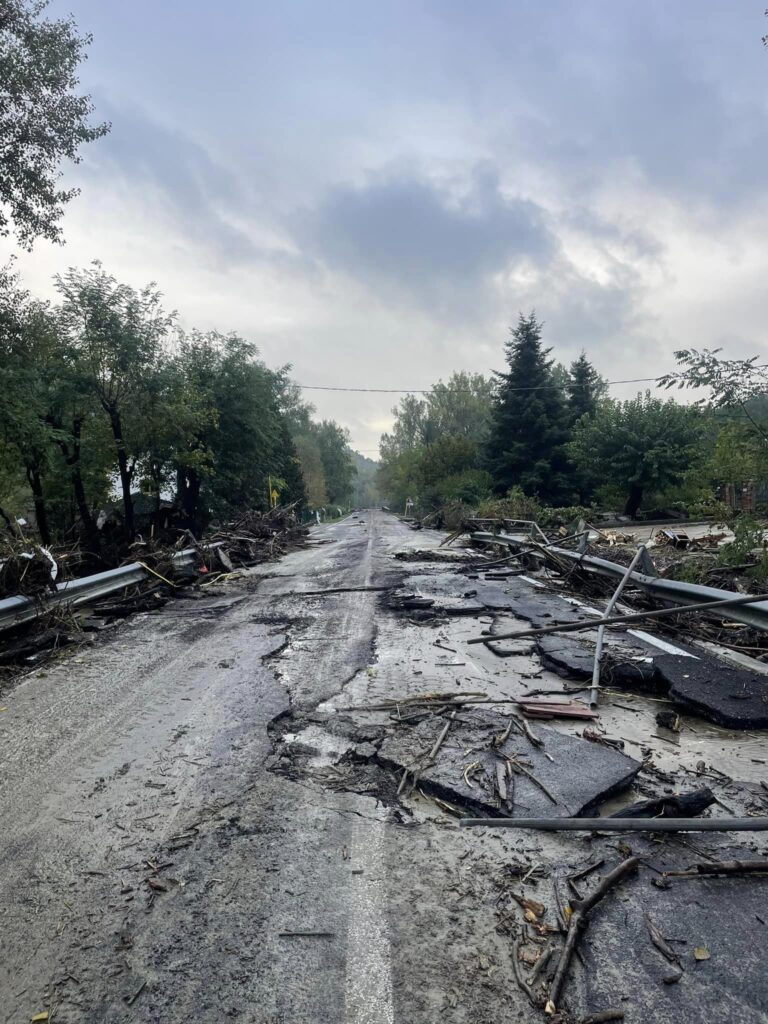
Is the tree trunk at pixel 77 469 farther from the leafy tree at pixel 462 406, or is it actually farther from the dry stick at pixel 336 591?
the leafy tree at pixel 462 406

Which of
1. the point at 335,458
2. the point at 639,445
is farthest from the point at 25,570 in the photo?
the point at 335,458

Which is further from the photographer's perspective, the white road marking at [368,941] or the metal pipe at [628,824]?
the metal pipe at [628,824]

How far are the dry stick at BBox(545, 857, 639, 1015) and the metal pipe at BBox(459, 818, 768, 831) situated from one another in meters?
0.17

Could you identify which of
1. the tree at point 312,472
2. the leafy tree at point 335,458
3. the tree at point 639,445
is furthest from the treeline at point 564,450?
the leafy tree at point 335,458

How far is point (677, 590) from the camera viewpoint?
6477 mm

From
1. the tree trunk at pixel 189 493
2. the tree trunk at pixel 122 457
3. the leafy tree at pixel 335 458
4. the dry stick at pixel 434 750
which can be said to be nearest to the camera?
the dry stick at pixel 434 750

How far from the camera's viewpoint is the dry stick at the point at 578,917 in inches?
70.4

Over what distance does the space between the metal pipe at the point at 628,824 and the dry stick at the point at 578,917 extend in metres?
0.17

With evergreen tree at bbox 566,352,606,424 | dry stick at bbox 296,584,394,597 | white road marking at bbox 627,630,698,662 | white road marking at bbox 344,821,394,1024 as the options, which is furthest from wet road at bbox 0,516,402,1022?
evergreen tree at bbox 566,352,606,424

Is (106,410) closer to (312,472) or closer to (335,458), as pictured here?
(312,472)

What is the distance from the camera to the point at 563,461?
3516cm

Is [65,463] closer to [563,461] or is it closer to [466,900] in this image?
[466,900]

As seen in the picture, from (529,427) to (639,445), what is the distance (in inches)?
318

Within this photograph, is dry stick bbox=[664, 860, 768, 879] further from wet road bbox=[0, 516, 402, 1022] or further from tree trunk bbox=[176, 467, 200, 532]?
tree trunk bbox=[176, 467, 200, 532]
